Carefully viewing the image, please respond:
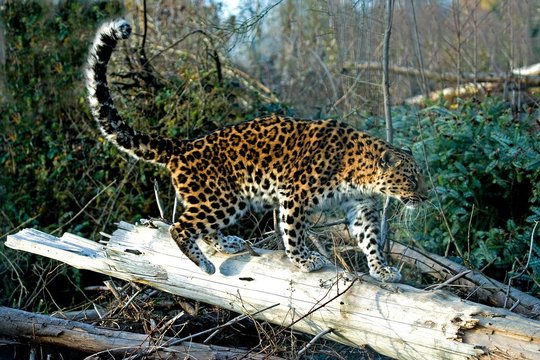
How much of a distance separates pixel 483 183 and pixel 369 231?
8.18ft

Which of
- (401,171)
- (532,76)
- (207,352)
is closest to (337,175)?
(401,171)

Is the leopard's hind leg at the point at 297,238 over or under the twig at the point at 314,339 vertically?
over

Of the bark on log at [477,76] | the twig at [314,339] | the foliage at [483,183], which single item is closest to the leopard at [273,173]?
the twig at [314,339]

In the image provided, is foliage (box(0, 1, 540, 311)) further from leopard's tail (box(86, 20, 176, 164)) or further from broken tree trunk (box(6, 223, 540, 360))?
leopard's tail (box(86, 20, 176, 164))

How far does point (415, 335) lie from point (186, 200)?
2.57 metres

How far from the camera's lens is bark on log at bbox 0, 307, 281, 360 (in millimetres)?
6246

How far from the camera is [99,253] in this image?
7059 mm

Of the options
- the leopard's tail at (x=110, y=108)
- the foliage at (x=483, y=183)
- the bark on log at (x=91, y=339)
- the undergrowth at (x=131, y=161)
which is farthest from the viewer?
the undergrowth at (x=131, y=161)

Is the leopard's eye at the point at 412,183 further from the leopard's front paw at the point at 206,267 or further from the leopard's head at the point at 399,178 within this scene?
the leopard's front paw at the point at 206,267

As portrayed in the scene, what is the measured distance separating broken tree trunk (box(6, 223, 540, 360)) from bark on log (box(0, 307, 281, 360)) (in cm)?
49

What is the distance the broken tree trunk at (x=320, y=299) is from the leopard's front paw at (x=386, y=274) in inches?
10.0

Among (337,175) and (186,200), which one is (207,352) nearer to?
(186,200)

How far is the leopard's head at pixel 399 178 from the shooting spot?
6.70 m

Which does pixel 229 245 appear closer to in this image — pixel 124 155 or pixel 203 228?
pixel 203 228
